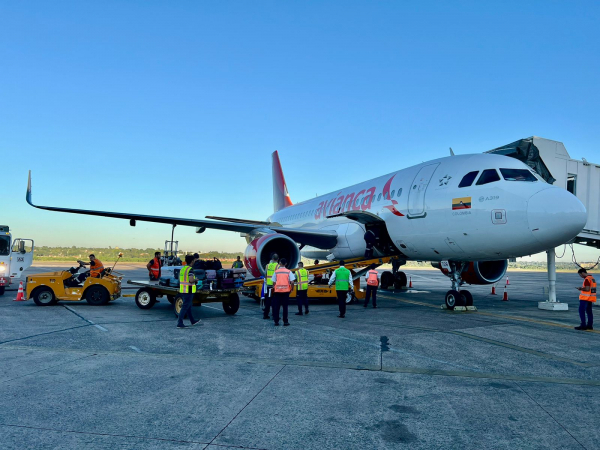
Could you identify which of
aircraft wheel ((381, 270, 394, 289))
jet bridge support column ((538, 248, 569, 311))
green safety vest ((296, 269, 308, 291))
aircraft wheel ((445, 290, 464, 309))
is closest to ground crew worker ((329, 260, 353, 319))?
green safety vest ((296, 269, 308, 291))

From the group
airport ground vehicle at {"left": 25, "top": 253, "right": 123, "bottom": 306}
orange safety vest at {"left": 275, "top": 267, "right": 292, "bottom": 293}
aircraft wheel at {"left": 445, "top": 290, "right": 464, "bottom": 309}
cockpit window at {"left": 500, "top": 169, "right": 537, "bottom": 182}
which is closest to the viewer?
orange safety vest at {"left": 275, "top": 267, "right": 292, "bottom": 293}

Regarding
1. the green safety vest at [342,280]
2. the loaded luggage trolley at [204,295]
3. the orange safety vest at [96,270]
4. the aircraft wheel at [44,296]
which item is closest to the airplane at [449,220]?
the green safety vest at [342,280]

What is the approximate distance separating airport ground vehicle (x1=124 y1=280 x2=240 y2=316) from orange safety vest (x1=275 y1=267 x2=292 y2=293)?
6.08 ft

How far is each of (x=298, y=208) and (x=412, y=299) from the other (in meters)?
9.18

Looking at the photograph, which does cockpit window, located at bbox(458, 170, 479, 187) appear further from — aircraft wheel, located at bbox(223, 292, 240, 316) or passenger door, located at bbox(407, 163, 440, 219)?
aircraft wheel, located at bbox(223, 292, 240, 316)

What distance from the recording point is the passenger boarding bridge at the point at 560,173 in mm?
13758

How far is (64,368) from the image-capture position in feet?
19.1

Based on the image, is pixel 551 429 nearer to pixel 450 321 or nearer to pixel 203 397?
pixel 203 397

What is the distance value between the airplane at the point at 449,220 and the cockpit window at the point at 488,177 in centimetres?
2

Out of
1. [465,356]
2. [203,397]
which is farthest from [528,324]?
[203,397]

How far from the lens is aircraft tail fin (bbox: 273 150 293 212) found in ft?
99.5

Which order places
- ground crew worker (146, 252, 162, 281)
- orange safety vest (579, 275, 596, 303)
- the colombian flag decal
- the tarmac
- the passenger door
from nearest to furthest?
the tarmac → orange safety vest (579, 275, 596, 303) → the colombian flag decal → the passenger door → ground crew worker (146, 252, 162, 281)

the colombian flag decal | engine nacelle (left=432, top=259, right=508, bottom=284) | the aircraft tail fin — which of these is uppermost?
the aircraft tail fin

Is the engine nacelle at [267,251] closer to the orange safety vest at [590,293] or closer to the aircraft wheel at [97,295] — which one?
the aircraft wheel at [97,295]
